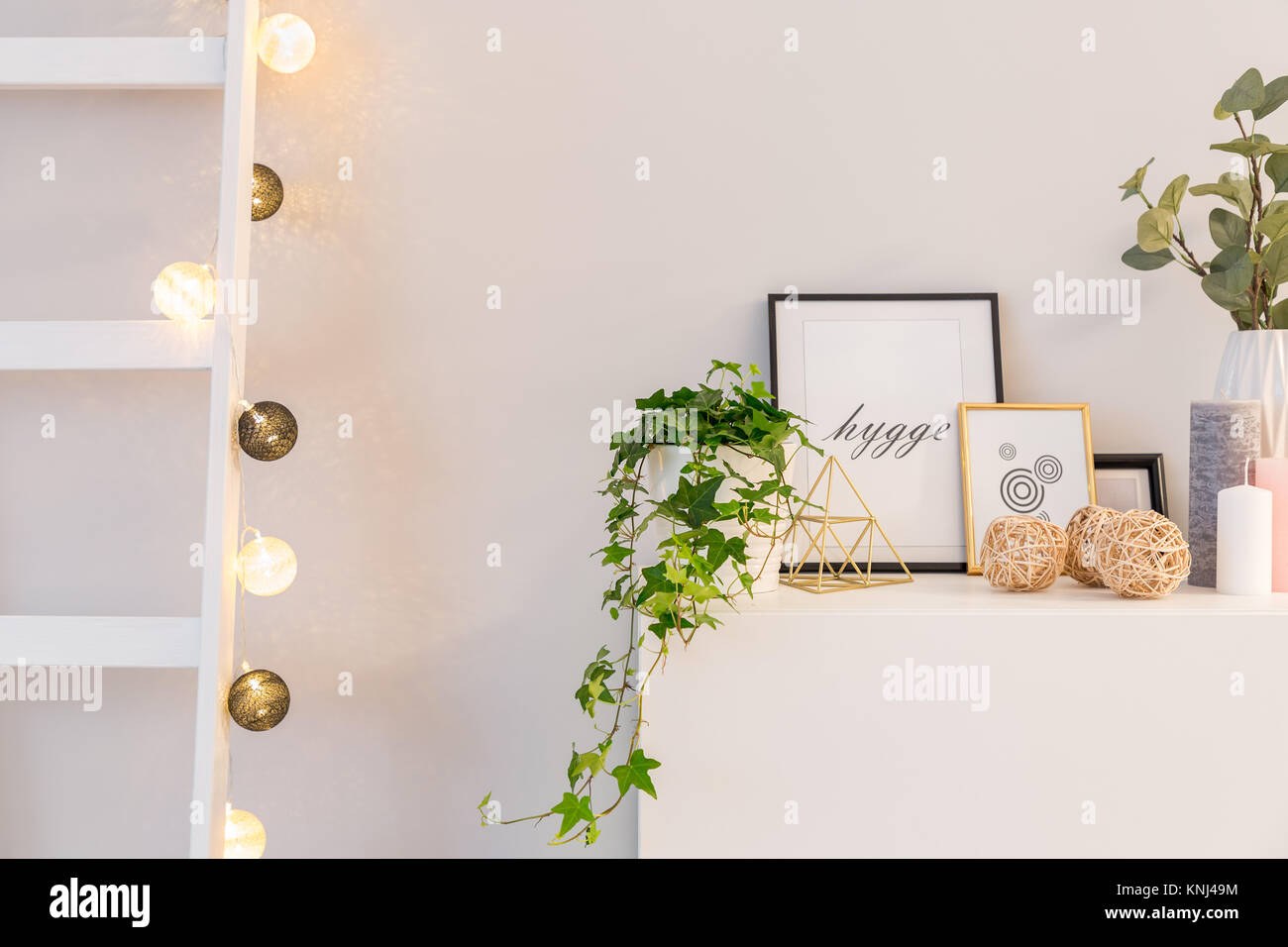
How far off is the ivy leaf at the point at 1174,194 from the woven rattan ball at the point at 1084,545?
349 mm

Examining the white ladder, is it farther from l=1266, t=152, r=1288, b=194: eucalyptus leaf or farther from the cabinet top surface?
l=1266, t=152, r=1288, b=194: eucalyptus leaf

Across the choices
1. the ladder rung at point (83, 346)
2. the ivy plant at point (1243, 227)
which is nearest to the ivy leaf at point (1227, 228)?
the ivy plant at point (1243, 227)

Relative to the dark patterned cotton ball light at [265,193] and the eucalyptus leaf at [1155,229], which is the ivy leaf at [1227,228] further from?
the dark patterned cotton ball light at [265,193]

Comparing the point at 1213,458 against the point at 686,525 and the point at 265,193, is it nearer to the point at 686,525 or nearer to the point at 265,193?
the point at 686,525

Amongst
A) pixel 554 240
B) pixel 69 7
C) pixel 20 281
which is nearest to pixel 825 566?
pixel 554 240

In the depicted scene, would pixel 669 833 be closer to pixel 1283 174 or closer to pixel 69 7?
pixel 1283 174

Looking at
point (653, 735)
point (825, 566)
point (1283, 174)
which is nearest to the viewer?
point (653, 735)

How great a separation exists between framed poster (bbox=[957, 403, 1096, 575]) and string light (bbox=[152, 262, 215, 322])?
2.90ft

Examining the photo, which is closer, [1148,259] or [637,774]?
[637,774]

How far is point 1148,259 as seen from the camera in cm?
100

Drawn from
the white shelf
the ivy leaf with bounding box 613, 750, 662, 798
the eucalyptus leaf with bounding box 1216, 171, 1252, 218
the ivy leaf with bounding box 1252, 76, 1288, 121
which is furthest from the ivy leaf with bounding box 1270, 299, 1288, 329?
the ivy leaf with bounding box 613, 750, 662, 798

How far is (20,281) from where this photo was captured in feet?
3.51

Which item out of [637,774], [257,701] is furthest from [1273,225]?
[257,701]
